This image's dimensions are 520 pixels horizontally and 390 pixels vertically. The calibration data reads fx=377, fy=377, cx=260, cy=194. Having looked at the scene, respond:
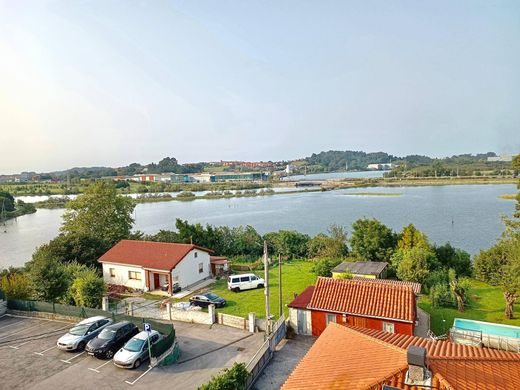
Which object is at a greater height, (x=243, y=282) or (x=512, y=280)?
(x=512, y=280)

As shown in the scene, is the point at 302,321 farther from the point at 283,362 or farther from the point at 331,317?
the point at 283,362

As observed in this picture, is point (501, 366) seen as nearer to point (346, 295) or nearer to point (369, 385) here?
point (369, 385)

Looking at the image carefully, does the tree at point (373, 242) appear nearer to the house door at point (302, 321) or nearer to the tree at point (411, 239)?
the tree at point (411, 239)

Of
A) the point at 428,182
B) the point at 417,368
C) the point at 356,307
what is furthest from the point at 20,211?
the point at 428,182

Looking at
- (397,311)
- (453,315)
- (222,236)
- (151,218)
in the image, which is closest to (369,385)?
(397,311)

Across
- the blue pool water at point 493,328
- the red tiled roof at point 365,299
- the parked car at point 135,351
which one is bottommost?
the blue pool water at point 493,328

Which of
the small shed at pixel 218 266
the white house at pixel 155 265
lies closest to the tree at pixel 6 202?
the white house at pixel 155 265
